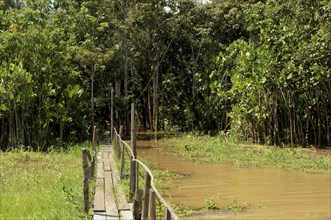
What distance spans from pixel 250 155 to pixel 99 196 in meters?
6.85

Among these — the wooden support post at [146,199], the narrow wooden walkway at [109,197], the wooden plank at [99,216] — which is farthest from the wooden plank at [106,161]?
the wooden support post at [146,199]

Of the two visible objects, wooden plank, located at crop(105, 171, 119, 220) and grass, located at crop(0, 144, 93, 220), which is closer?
grass, located at crop(0, 144, 93, 220)

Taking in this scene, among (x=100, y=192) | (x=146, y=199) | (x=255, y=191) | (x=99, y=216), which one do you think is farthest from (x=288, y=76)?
(x=146, y=199)

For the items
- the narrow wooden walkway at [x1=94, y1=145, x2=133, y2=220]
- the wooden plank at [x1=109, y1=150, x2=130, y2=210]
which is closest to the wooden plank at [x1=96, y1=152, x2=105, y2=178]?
the narrow wooden walkway at [x1=94, y1=145, x2=133, y2=220]

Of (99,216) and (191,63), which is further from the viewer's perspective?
(191,63)

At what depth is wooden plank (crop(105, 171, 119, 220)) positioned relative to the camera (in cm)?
620

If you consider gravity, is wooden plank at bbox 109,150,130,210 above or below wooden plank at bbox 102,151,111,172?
below

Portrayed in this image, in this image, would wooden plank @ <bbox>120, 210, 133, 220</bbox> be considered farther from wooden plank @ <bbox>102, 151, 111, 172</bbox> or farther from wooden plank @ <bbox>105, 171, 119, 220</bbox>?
wooden plank @ <bbox>102, 151, 111, 172</bbox>

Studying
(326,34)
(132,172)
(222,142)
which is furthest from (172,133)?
(132,172)

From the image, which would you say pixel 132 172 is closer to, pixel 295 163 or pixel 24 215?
pixel 24 215

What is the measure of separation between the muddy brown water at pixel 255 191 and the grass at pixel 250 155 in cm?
60

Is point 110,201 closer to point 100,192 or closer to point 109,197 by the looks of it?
point 109,197

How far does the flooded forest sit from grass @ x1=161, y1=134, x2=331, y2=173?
0.16 ft

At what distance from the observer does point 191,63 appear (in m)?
22.1
